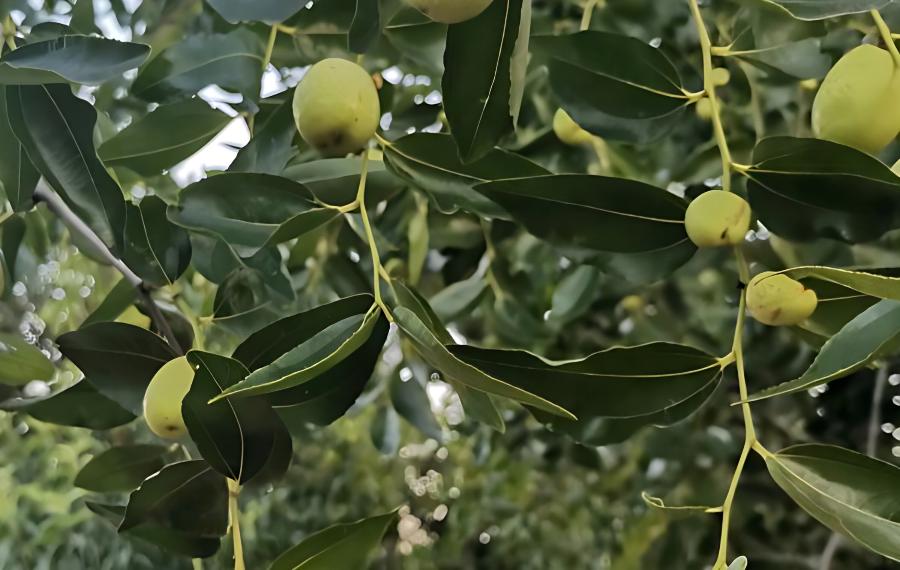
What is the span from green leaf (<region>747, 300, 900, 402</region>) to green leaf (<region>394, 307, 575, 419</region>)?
10 centimetres

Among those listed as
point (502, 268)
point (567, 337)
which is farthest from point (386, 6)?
point (567, 337)

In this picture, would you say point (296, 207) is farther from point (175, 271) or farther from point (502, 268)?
point (502, 268)

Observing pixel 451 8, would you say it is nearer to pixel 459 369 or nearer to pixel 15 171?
pixel 459 369

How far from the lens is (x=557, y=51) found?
1.49 ft

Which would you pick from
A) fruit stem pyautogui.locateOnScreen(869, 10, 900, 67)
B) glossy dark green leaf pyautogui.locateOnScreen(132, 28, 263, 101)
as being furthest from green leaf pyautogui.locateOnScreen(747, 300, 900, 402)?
glossy dark green leaf pyautogui.locateOnScreen(132, 28, 263, 101)

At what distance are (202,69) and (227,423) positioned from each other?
0.22 meters

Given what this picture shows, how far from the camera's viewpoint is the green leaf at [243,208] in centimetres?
42

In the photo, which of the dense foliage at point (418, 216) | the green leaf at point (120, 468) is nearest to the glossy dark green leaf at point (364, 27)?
the dense foliage at point (418, 216)

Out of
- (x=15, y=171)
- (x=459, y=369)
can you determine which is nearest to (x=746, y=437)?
(x=459, y=369)

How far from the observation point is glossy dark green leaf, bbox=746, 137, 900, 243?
38 cm

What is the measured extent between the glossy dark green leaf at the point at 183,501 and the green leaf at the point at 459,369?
150 mm

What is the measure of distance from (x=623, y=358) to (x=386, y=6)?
19cm

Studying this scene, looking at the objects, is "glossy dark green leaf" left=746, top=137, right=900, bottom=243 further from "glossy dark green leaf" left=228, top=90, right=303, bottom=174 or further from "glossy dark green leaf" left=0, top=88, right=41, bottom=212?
"glossy dark green leaf" left=0, top=88, right=41, bottom=212

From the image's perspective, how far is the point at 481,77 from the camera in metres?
0.35
